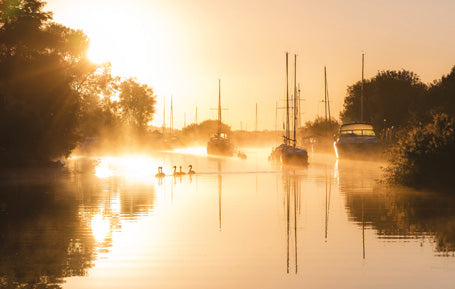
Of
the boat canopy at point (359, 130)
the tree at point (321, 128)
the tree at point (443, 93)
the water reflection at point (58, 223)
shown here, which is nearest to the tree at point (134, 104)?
the tree at point (321, 128)

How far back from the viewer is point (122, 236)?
19625mm

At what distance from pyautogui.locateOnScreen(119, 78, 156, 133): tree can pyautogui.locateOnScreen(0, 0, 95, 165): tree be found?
113339 millimetres

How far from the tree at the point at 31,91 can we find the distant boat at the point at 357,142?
24.3 metres

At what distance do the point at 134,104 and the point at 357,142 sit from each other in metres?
115

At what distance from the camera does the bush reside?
33.8 m

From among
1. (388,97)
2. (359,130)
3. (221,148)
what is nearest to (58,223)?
(359,130)

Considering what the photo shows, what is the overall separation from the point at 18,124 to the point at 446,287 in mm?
46474

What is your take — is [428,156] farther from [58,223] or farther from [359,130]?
[359,130]

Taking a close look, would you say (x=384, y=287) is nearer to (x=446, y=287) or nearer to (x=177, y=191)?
(x=446, y=287)

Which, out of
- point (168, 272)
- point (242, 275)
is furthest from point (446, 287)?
point (168, 272)

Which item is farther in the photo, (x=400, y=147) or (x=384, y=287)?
(x=400, y=147)

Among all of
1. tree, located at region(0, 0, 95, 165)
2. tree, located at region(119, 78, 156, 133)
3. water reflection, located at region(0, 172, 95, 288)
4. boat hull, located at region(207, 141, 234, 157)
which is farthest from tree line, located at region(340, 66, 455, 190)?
tree, located at region(119, 78, 156, 133)

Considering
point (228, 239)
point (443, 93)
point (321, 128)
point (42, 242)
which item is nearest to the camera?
point (42, 242)

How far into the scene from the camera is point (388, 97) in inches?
4488
